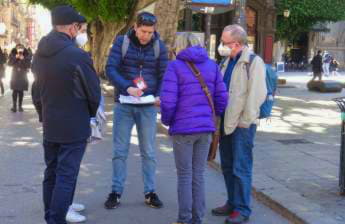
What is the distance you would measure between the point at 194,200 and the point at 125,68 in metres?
1.46

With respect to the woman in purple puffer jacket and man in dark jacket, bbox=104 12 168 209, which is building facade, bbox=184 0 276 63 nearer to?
man in dark jacket, bbox=104 12 168 209

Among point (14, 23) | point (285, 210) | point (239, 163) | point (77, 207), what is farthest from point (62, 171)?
point (14, 23)

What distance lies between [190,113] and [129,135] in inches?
45.1

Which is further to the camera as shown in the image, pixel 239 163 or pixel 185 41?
Answer: pixel 239 163

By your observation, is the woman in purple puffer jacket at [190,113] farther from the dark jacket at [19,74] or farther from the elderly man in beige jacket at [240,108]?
the dark jacket at [19,74]

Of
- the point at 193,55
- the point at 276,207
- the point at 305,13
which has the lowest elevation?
the point at 276,207

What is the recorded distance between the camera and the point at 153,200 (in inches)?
213

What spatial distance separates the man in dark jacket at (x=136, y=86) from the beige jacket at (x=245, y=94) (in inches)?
33.1

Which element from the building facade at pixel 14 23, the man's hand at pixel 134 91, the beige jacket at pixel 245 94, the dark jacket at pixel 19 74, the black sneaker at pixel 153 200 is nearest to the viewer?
the beige jacket at pixel 245 94

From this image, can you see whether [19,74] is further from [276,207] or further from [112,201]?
[276,207]

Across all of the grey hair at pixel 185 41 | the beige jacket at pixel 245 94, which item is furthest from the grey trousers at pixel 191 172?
the grey hair at pixel 185 41

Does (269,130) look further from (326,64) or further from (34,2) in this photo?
(326,64)

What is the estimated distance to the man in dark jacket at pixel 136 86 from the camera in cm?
505

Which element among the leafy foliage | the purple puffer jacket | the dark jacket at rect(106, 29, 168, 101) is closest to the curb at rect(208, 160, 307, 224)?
the purple puffer jacket
